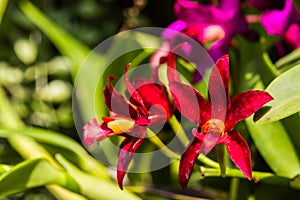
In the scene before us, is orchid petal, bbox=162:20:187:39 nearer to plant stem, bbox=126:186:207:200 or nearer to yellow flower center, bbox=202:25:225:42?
yellow flower center, bbox=202:25:225:42

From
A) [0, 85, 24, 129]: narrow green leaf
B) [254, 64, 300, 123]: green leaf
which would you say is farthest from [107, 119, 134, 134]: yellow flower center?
[0, 85, 24, 129]: narrow green leaf

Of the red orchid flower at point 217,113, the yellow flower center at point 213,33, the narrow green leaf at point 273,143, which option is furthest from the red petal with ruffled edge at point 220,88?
the yellow flower center at point 213,33

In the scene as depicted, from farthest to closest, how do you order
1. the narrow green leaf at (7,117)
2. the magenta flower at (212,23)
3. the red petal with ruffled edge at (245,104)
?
1. the narrow green leaf at (7,117)
2. the magenta flower at (212,23)
3. the red petal with ruffled edge at (245,104)

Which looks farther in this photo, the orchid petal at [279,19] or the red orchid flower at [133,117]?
the orchid petal at [279,19]

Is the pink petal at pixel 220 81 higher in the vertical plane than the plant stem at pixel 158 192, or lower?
higher

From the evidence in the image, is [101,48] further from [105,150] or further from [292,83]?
[292,83]

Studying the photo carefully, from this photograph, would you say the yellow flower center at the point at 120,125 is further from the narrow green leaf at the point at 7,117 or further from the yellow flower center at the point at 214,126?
the narrow green leaf at the point at 7,117

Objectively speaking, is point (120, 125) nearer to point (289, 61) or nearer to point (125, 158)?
point (125, 158)

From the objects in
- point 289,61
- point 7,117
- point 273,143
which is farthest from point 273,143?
point 7,117

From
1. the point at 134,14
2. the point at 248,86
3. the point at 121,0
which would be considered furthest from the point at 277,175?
A: the point at 121,0
